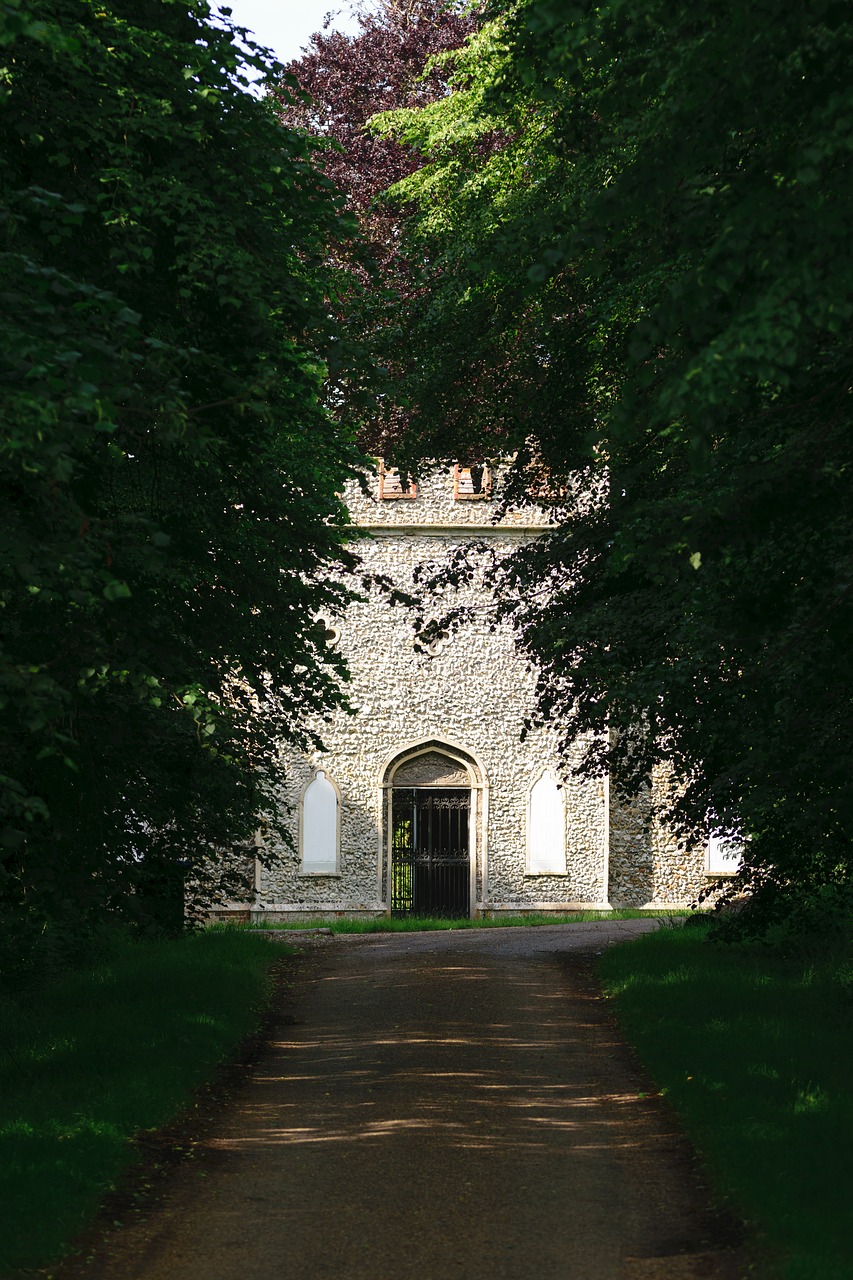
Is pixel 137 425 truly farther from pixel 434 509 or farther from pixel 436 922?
pixel 434 509

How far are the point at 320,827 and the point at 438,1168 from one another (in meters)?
18.3

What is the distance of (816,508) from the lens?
23.3 feet

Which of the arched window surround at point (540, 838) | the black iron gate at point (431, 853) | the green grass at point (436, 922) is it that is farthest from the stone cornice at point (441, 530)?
the green grass at point (436, 922)

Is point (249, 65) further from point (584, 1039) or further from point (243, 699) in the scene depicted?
point (584, 1039)

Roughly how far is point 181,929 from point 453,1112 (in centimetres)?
790

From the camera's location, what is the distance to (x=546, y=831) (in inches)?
999

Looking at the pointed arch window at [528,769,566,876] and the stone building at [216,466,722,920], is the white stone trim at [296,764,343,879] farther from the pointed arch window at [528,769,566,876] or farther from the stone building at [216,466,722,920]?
the pointed arch window at [528,769,566,876]

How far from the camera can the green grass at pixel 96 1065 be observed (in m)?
6.16

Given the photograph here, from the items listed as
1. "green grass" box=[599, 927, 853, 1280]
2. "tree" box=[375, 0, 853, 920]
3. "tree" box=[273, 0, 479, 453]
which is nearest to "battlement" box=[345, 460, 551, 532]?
"tree" box=[273, 0, 479, 453]

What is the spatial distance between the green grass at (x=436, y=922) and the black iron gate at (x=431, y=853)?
35 centimetres

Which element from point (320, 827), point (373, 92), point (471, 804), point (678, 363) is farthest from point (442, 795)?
point (678, 363)

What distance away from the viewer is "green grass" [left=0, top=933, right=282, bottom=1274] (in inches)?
242

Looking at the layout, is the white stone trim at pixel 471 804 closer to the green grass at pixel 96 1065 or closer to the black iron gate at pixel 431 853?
the black iron gate at pixel 431 853

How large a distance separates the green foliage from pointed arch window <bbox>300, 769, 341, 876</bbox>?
13.9 m
